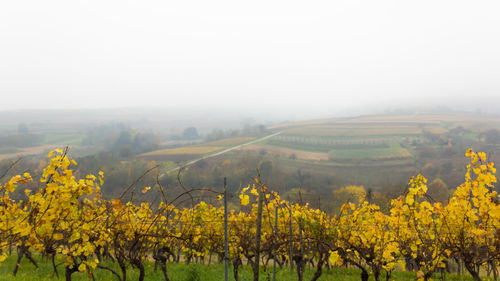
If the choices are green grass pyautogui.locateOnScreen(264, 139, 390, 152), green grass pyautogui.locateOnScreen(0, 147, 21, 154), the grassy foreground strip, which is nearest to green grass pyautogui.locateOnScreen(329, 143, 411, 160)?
green grass pyautogui.locateOnScreen(264, 139, 390, 152)

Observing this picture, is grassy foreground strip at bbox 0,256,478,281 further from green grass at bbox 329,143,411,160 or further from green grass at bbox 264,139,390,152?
green grass at bbox 264,139,390,152

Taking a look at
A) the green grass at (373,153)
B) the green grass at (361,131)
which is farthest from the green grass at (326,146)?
the green grass at (361,131)

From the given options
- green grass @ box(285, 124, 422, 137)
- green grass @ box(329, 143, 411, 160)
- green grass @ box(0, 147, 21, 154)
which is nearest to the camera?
green grass @ box(329, 143, 411, 160)

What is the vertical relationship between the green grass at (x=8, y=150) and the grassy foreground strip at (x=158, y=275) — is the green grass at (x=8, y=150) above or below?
below

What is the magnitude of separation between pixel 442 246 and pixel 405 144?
334ft

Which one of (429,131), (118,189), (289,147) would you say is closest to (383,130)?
(429,131)

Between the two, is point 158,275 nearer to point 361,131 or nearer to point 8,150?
point 8,150

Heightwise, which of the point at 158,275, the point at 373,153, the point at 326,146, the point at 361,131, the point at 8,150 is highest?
the point at 158,275

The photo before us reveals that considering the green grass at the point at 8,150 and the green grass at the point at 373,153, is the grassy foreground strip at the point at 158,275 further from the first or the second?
the green grass at the point at 8,150

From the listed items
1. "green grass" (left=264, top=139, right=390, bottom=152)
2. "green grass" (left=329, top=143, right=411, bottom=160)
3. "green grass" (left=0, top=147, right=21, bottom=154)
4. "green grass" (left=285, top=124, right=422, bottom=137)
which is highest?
"green grass" (left=285, top=124, right=422, bottom=137)

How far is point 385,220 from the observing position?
988cm

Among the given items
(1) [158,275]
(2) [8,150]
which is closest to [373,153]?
(1) [158,275]

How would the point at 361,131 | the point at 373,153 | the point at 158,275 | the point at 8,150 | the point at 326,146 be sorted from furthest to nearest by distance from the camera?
the point at 361,131
the point at 326,146
the point at 8,150
the point at 373,153
the point at 158,275

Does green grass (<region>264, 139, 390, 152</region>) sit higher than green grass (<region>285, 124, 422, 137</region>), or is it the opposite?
green grass (<region>285, 124, 422, 137</region>)
